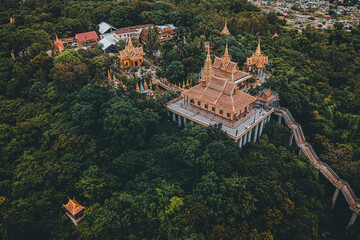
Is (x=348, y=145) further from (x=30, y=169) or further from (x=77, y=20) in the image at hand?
(x=77, y=20)

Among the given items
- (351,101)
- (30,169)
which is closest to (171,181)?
(30,169)

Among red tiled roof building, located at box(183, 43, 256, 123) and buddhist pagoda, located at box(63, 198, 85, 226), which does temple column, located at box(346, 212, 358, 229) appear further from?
buddhist pagoda, located at box(63, 198, 85, 226)

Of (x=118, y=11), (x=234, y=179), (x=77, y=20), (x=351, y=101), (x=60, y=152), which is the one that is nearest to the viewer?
(x=234, y=179)

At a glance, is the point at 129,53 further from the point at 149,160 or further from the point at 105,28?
the point at 149,160

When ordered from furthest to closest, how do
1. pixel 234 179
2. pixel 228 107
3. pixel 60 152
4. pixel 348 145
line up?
pixel 348 145 < pixel 228 107 < pixel 60 152 < pixel 234 179

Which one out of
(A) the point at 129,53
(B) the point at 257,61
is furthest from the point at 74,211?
(B) the point at 257,61

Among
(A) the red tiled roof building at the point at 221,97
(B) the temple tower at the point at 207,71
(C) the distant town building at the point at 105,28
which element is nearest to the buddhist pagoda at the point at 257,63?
(A) the red tiled roof building at the point at 221,97

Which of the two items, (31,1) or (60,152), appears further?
(31,1)
